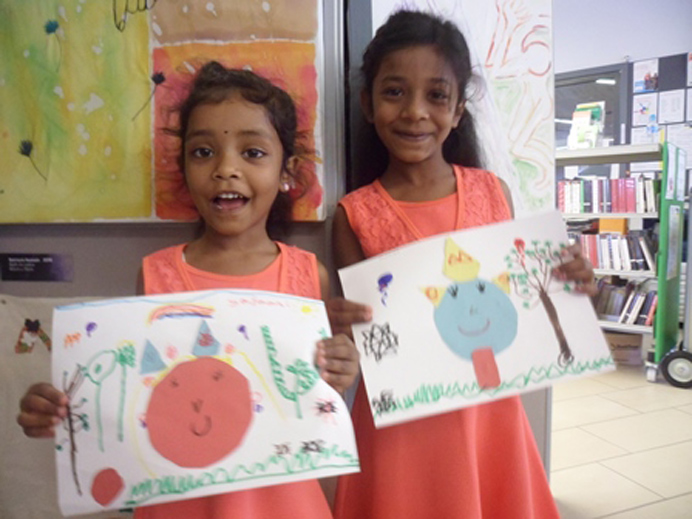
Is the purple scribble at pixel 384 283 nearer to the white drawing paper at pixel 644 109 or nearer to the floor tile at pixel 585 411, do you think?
the floor tile at pixel 585 411

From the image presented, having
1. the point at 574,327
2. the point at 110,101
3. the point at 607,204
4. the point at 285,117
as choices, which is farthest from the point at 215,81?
the point at 607,204

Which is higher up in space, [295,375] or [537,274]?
[537,274]

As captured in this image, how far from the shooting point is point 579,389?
2686 mm

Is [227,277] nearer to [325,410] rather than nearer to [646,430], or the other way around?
[325,410]

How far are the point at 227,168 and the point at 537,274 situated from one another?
1.72ft

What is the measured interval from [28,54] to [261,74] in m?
0.52

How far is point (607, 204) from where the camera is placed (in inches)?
130

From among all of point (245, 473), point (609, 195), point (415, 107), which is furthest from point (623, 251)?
point (245, 473)

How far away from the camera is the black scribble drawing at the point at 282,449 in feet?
2.17

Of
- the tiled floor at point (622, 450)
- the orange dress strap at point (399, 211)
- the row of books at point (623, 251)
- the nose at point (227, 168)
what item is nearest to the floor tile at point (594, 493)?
the tiled floor at point (622, 450)

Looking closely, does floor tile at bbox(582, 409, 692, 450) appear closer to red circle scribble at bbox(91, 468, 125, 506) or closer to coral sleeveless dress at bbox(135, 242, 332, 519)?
coral sleeveless dress at bbox(135, 242, 332, 519)

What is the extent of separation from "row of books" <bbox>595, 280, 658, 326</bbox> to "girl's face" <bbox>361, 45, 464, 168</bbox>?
255cm

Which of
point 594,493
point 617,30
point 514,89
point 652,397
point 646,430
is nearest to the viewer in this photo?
point 514,89

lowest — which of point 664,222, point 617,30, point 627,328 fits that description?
point 627,328
